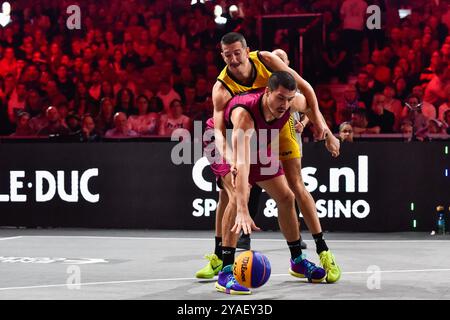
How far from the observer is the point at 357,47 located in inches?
653

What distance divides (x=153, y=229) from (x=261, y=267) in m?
6.76

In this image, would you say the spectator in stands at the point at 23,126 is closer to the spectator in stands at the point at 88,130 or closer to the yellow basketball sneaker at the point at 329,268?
the spectator in stands at the point at 88,130

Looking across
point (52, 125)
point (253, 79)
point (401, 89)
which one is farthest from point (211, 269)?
point (401, 89)

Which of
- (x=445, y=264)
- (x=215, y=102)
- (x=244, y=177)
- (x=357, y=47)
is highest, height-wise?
(x=357, y=47)

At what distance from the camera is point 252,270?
25.3 feet

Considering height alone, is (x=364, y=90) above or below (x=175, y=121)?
above

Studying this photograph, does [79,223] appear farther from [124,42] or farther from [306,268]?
[306,268]

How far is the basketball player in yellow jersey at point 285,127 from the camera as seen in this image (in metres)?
8.35

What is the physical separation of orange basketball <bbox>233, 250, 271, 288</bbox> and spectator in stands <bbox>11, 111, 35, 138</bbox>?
352 inches

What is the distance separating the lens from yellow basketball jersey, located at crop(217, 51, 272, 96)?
855 cm

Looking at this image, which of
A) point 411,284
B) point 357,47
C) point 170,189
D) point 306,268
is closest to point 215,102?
point 306,268

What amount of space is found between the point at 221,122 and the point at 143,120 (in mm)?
7561

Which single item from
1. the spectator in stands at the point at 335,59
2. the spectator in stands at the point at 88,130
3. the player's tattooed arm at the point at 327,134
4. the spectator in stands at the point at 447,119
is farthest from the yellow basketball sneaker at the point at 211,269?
the spectator in stands at the point at 335,59

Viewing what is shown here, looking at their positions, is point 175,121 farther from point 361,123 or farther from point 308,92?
point 308,92
